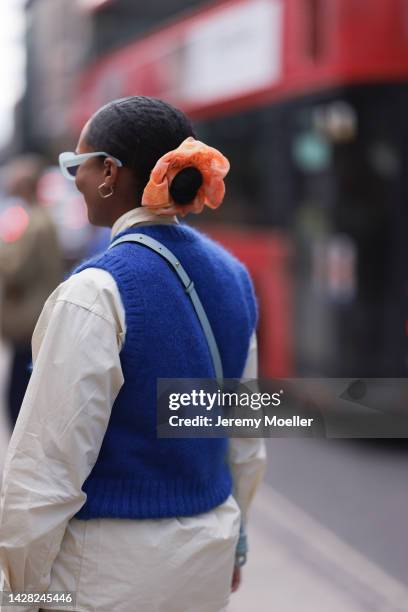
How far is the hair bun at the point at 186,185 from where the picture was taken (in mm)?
1872

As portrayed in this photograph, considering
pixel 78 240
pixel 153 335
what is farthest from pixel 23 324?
pixel 78 240

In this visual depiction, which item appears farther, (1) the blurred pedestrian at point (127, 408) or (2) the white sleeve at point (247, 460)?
(2) the white sleeve at point (247, 460)

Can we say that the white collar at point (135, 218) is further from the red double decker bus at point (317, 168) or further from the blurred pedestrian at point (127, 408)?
the red double decker bus at point (317, 168)

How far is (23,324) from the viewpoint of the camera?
5.24 meters

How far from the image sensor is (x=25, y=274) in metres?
5.23

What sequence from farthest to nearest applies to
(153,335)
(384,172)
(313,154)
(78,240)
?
(78,240)
(313,154)
(384,172)
(153,335)

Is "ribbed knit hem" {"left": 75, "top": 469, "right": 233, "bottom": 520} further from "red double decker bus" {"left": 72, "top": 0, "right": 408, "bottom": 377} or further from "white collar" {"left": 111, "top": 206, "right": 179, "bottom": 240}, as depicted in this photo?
"red double decker bus" {"left": 72, "top": 0, "right": 408, "bottom": 377}

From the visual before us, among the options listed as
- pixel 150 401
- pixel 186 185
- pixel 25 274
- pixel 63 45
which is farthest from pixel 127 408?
pixel 63 45

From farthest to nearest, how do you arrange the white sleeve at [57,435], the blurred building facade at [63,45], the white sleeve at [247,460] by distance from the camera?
the blurred building facade at [63,45]
the white sleeve at [247,460]
the white sleeve at [57,435]

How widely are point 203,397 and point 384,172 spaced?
509 centimetres

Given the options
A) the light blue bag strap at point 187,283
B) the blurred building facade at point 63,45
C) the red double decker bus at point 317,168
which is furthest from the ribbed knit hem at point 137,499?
the blurred building facade at point 63,45

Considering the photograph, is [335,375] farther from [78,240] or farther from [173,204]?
[78,240]

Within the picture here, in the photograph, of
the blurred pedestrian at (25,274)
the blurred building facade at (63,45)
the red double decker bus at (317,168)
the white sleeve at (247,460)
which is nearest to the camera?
the white sleeve at (247,460)

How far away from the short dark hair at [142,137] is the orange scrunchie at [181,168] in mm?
16
